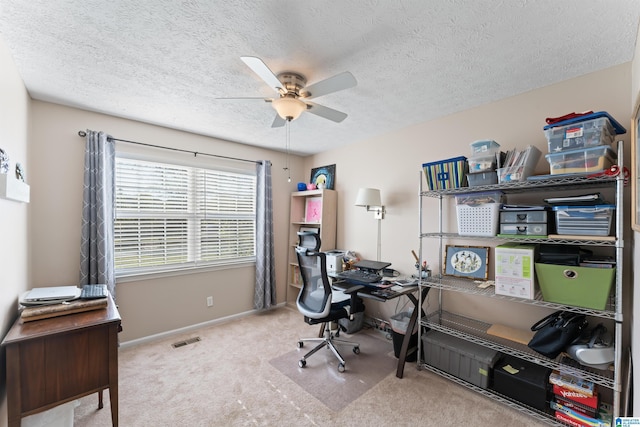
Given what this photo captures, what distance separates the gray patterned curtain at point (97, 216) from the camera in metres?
2.55

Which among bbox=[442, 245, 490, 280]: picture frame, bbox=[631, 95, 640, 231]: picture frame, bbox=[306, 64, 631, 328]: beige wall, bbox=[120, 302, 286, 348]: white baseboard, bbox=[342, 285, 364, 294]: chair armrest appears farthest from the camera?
bbox=[120, 302, 286, 348]: white baseboard

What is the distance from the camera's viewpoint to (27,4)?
1.31m

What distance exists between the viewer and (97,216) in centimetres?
259

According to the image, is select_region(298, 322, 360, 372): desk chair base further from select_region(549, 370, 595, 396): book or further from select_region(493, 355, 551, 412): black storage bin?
select_region(549, 370, 595, 396): book

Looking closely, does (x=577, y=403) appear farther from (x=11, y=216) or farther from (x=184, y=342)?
(x=11, y=216)

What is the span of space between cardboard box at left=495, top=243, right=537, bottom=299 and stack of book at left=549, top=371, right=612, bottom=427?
567 millimetres

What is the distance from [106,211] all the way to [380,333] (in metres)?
3.13

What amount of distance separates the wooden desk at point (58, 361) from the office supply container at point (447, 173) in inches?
97.7

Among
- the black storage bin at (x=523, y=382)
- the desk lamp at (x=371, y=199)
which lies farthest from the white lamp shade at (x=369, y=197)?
the black storage bin at (x=523, y=382)

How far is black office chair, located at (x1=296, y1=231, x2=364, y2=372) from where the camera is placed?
246cm

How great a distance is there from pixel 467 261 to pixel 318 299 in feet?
4.58

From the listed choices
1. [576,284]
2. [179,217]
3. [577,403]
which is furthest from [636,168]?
[179,217]

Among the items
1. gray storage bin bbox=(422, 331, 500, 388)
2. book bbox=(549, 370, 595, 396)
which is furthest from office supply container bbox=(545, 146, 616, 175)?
gray storage bin bbox=(422, 331, 500, 388)

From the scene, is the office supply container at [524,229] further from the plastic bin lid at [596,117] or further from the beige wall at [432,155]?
the plastic bin lid at [596,117]
